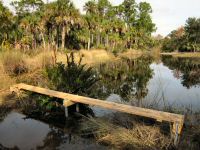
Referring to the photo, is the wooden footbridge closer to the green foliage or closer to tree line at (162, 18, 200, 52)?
the green foliage

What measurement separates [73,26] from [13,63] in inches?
1008

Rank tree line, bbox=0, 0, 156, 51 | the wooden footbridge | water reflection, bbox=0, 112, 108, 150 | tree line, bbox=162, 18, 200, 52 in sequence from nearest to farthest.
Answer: the wooden footbridge, water reflection, bbox=0, 112, 108, 150, tree line, bbox=0, 0, 156, 51, tree line, bbox=162, 18, 200, 52

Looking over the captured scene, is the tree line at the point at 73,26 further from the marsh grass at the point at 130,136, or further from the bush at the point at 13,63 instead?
the marsh grass at the point at 130,136

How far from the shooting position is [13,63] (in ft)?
43.9

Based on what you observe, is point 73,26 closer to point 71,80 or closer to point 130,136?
point 71,80

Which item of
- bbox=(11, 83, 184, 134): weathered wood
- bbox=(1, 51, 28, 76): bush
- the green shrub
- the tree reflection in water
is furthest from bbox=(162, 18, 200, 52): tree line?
bbox=(11, 83, 184, 134): weathered wood

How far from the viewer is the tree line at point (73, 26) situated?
33.9 m

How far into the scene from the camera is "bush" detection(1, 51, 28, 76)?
12.7 meters

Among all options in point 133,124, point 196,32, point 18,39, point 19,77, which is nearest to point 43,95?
point 133,124

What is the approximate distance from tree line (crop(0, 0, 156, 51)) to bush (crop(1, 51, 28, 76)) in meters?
2.00

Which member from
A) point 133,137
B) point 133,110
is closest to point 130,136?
point 133,137

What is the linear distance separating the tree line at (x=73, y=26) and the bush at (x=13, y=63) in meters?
2.00

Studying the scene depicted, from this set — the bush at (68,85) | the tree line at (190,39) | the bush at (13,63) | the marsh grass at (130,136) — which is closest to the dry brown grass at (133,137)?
the marsh grass at (130,136)

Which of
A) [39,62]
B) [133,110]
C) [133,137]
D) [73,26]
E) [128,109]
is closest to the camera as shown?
[133,137]
